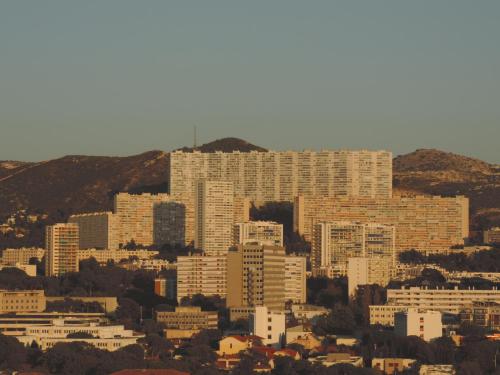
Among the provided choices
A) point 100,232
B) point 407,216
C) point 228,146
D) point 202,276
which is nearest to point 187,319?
point 202,276

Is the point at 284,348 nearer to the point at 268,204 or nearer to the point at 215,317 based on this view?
the point at 215,317

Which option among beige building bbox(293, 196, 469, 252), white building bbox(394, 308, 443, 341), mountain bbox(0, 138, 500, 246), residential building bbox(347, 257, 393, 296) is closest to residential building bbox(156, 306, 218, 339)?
white building bbox(394, 308, 443, 341)

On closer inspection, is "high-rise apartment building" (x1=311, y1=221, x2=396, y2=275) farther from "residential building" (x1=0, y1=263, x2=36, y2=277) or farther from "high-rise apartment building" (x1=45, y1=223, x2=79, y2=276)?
"residential building" (x1=0, y1=263, x2=36, y2=277)

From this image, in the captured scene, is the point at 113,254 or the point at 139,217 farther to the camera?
→ the point at 139,217

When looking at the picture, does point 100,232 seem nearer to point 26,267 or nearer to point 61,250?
point 26,267

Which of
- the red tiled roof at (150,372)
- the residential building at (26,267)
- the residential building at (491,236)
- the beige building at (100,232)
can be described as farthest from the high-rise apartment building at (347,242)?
the red tiled roof at (150,372)
